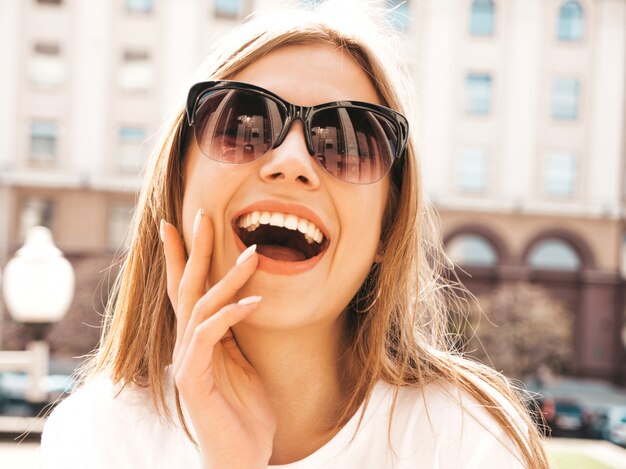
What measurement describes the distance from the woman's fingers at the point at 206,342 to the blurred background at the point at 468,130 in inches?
911

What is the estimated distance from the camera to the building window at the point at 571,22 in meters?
25.0

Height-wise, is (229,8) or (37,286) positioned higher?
(229,8)

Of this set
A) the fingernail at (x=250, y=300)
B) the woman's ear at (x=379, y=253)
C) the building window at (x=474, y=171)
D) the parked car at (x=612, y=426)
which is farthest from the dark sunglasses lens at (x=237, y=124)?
the building window at (x=474, y=171)

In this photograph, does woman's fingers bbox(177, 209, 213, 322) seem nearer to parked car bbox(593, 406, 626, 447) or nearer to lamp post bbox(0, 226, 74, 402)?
lamp post bbox(0, 226, 74, 402)

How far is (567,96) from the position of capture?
2478 centimetres

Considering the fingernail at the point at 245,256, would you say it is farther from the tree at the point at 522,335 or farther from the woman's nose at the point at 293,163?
the tree at the point at 522,335

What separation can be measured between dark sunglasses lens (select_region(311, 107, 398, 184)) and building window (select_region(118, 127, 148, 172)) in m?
23.6

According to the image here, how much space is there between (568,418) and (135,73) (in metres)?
18.2

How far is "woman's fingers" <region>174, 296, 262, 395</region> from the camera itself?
112 centimetres

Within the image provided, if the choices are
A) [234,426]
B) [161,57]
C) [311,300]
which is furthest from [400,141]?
[161,57]

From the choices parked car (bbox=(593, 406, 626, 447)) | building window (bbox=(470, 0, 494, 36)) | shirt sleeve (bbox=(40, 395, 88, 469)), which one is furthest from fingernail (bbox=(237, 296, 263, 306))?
building window (bbox=(470, 0, 494, 36))

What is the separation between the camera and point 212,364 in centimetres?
128

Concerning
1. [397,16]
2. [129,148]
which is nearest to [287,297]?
[397,16]

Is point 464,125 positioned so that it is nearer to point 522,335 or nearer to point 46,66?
point 522,335
